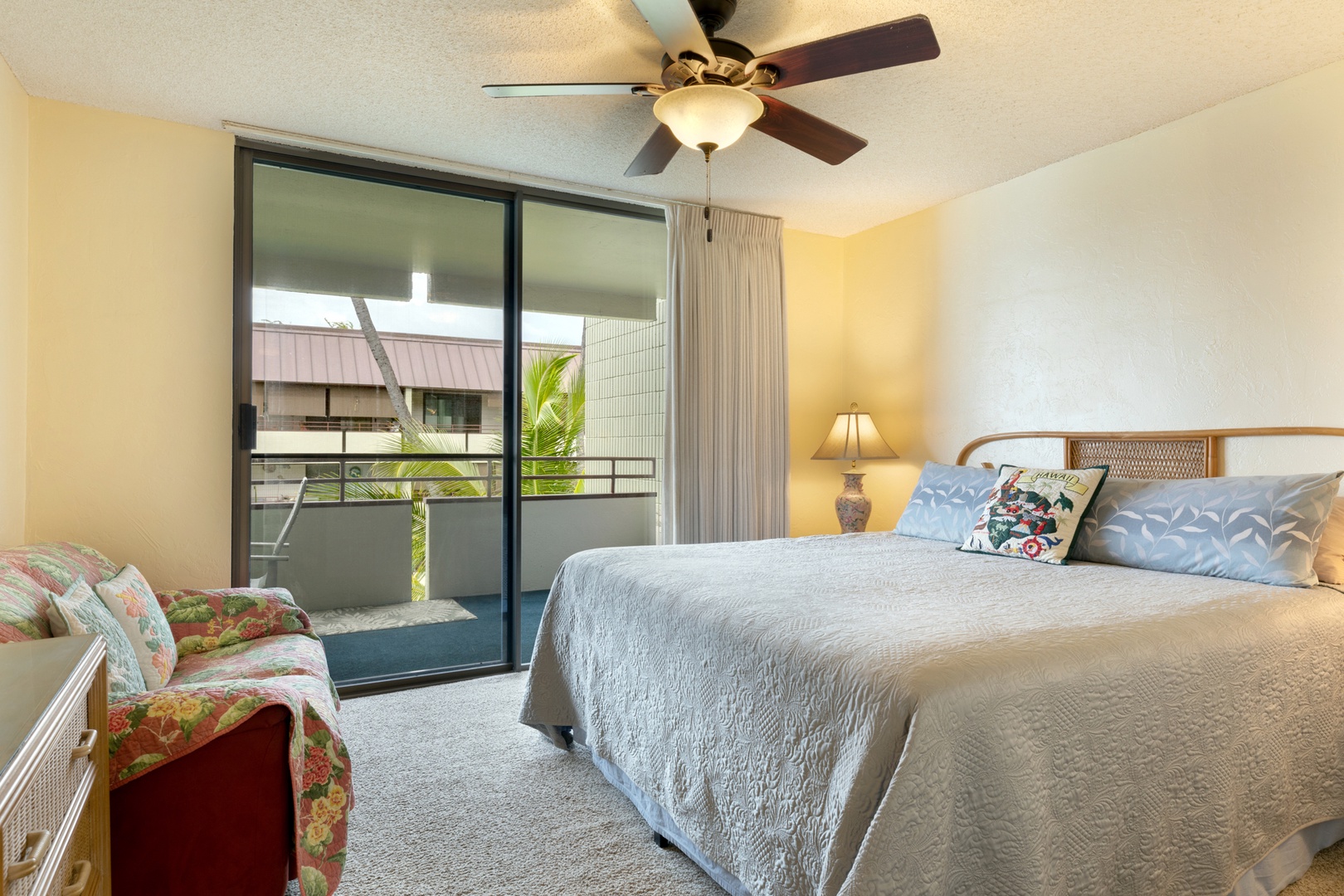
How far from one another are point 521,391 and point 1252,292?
296 cm

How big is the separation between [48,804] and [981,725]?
1.37m

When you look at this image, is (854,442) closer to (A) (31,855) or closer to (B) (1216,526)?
(B) (1216,526)

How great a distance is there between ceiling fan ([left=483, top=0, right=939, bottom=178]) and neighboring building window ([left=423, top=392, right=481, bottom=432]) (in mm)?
1617

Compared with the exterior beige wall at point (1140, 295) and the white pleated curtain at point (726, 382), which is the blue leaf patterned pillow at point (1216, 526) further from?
the white pleated curtain at point (726, 382)

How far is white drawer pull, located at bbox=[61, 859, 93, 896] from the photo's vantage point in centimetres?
104

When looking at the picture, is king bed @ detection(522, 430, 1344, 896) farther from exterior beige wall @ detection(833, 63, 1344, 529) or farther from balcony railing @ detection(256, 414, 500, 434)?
balcony railing @ detection(256, 414, 500, 434)

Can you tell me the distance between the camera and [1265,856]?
1.72m

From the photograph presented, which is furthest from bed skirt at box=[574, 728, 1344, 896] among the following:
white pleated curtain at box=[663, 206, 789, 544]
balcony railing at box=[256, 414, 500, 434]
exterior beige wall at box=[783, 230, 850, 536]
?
exterior beige wall at box=[783, 230, 850, 536]

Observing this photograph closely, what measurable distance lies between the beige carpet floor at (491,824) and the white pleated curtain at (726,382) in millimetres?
1489

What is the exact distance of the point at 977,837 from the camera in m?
1.28

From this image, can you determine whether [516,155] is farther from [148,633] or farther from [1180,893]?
[1180,893]

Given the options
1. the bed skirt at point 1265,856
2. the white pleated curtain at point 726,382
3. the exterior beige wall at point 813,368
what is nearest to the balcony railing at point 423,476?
the white pleated curtain at point 726,382

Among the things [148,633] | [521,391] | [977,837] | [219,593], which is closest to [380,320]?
[521,391]

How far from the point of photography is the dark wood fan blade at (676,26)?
1.76m
